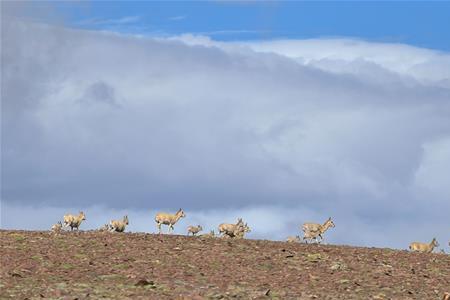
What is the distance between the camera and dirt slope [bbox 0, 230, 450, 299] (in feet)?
85.8

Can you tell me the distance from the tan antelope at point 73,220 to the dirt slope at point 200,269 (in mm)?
10542

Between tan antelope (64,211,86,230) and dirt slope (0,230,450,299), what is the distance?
1054 cm

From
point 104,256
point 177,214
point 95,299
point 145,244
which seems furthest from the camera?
point 177,214

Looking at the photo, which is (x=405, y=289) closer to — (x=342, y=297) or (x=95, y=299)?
(x=342, y=297)

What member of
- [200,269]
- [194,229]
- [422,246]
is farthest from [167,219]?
[200,269]

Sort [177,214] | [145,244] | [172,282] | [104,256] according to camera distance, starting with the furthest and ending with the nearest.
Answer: [177,214], [145,244], [104,256], [172,282]

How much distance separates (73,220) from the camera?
45.2 metres

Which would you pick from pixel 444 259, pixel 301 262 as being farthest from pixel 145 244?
pixel 444 259

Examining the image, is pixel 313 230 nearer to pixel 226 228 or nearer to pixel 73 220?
pixel 226 228

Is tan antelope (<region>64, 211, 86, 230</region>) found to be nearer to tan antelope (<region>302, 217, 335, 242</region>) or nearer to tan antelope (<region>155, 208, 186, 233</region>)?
tan antelope (<region>155, 208, 186, 233</region>)

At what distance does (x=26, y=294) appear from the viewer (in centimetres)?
2533

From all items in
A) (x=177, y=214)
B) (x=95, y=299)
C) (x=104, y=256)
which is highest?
(x=177, y=214)

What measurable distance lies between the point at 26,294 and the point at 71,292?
104 cm

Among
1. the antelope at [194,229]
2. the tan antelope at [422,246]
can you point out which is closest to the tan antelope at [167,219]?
the antelope at [194,229]
